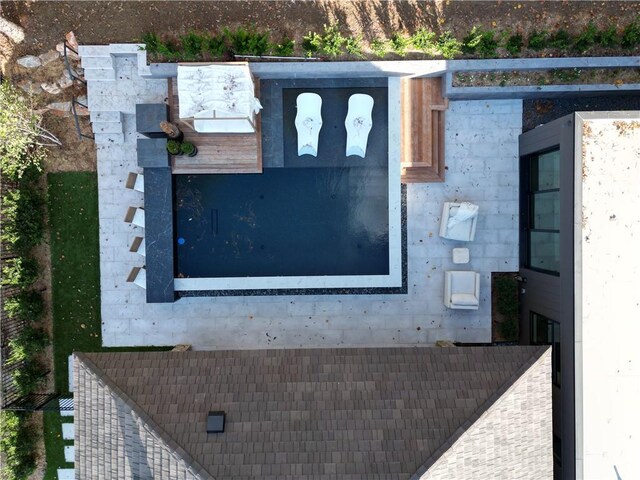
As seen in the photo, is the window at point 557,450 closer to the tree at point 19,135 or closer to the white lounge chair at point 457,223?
the white lounge chair at point 457,223

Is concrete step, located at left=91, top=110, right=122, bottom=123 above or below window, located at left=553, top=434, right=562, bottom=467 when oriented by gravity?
above

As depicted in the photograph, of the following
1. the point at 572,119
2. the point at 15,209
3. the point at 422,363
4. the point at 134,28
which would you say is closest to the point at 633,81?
the point at 572,119

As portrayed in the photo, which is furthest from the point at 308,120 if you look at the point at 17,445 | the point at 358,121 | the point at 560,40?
the point at 17,445

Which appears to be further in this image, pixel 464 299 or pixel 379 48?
pixel 464 299

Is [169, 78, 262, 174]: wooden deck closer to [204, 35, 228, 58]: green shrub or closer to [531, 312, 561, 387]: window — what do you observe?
[204, 35, 228, 58]: green shrub

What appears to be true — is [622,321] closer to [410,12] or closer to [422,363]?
[422,363]

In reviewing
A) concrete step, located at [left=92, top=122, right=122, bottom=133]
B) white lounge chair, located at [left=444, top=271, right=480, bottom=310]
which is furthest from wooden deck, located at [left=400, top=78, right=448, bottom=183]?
concrete step, located at [left=92, top=122, right=122, bottom=133]

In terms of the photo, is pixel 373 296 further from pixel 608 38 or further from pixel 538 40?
pixel 608 38
